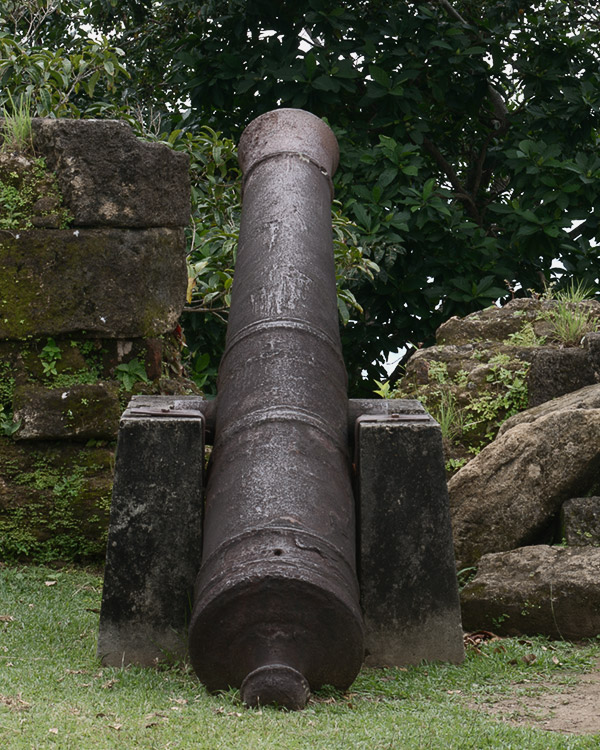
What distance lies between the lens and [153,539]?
4.39 m

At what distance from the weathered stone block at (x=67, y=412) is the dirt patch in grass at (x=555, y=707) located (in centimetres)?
302

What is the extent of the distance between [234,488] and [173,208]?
2898 mm

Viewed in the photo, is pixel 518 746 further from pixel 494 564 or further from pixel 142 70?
pixel 142 70

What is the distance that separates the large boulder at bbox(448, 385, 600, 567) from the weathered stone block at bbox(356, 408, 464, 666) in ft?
4.00

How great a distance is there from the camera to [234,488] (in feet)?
13.1

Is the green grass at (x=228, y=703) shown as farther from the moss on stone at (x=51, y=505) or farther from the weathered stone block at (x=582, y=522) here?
the moss on stone at (x=51, y=505)

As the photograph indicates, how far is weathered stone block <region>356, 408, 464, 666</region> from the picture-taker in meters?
4.40

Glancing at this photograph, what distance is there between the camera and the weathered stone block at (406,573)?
4.40 m

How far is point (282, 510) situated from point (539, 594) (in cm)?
165

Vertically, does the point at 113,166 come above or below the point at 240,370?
above

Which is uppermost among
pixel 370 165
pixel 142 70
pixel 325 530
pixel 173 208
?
pixel 142 70

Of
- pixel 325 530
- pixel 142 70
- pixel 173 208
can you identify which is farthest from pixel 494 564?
pixel 142 70

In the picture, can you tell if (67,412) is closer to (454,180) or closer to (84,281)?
(84,281)

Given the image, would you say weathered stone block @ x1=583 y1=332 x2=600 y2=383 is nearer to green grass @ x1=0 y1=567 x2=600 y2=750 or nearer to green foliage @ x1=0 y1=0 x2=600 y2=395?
green grass @ x1=0 y1=567 x2=600 y2=750
